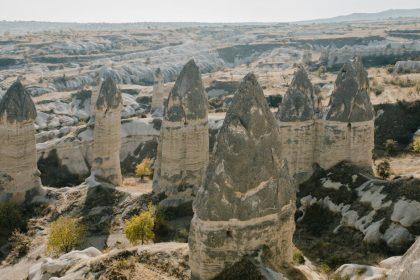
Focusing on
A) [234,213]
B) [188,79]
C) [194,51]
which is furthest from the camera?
[194,51]

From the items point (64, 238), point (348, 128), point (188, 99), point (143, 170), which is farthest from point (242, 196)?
point (143, 170)

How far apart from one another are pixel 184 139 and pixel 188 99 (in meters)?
2.60

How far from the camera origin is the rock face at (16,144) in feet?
110

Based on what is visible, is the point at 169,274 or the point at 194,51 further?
the point at 194,51

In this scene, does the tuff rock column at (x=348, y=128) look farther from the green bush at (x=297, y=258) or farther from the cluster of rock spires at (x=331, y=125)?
the green bush at (x=297, y=258)

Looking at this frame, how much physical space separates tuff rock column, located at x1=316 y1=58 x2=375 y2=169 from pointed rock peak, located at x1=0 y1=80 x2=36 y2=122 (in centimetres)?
2005

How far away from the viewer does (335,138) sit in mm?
30000

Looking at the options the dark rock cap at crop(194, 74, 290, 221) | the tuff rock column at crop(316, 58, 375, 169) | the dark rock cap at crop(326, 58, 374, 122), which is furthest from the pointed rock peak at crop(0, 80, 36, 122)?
the dark rock cap at crop(194, 74, 290, 221)

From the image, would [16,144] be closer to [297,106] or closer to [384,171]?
[297,106]

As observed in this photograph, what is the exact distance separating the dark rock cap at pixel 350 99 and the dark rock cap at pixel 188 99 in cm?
→ 818

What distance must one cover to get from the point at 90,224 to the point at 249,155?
18966mm

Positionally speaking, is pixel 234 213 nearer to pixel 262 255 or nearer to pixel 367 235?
pixel 262 255

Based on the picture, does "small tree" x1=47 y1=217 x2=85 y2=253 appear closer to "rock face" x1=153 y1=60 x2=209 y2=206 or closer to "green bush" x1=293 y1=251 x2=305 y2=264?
"rock face" x1=153 y1=60 x2=209 y2=206

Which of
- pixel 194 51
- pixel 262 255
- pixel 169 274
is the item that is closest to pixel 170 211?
pixel 169 274
